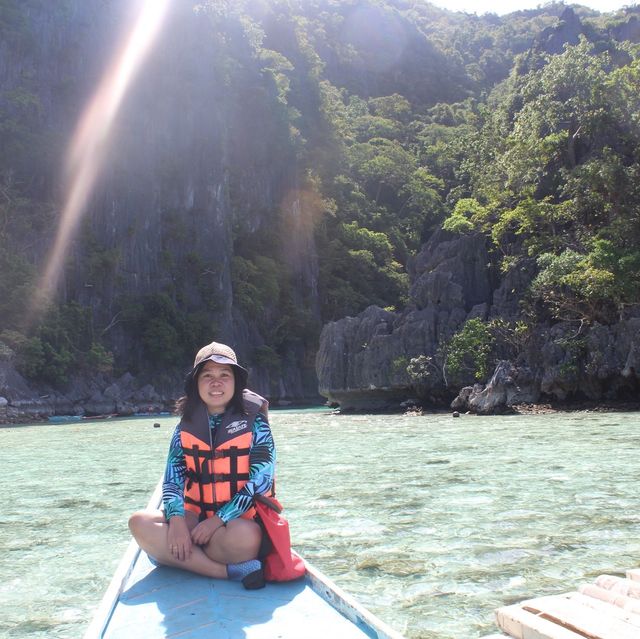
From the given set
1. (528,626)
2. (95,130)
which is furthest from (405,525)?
(95,130)

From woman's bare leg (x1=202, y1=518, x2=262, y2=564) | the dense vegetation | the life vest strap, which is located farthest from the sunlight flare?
woman's bare leg (x1=202, y1=518, x2=262, y2=564)

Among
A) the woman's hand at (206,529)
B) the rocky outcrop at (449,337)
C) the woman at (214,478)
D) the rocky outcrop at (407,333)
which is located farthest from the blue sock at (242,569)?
the rocky outcrop at (407,333)

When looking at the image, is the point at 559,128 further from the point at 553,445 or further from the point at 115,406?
the point at 115,406

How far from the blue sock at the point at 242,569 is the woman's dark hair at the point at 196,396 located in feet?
2.60

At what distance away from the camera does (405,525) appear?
599 cm

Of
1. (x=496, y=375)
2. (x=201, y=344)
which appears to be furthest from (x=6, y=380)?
(x=496, y=375)

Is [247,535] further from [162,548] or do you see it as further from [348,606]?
[348,606]

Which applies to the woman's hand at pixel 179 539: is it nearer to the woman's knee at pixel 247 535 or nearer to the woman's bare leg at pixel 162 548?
the woman's bare leg at pixel 162 548

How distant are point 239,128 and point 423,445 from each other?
44.0 meters

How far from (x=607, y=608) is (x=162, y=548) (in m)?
2.22

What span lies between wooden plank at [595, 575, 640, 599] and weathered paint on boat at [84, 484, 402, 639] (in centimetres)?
129

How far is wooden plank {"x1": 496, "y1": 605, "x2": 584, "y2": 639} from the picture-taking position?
260 cm

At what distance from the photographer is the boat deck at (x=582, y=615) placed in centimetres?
257

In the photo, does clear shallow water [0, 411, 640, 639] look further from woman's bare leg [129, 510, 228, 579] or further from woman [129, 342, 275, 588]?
woman [129, 342, 275, 588]
